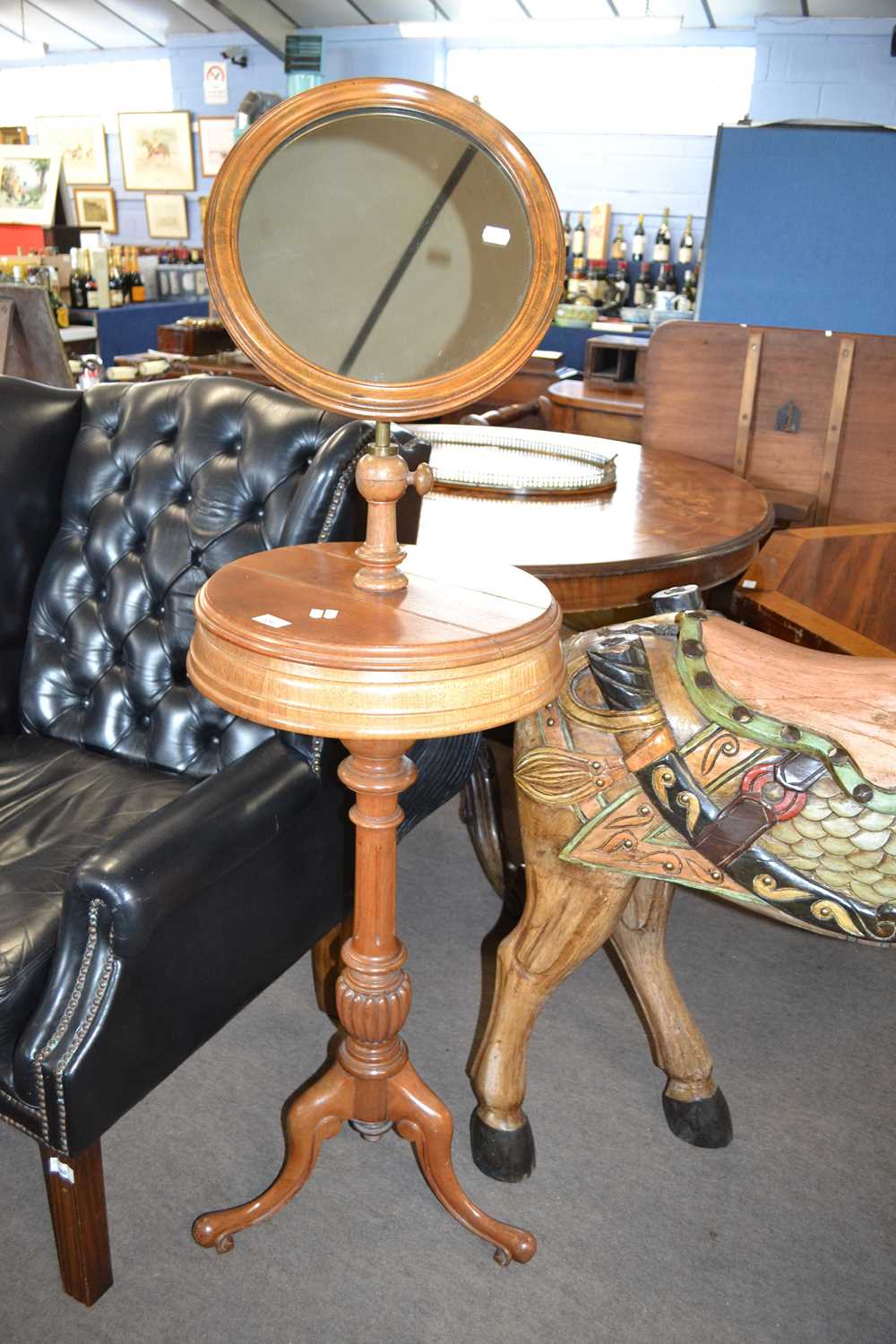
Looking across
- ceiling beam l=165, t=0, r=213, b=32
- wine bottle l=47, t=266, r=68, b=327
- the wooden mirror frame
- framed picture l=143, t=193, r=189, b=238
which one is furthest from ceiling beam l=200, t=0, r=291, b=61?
the wooden mirror frame

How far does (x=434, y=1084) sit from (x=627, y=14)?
5676mm

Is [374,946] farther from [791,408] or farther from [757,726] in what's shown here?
[791,408]

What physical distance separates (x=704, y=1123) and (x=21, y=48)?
969cm

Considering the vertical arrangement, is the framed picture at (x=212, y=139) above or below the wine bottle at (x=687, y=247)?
above

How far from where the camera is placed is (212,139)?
755cm

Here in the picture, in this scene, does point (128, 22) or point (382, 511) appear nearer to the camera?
point (382, 511)

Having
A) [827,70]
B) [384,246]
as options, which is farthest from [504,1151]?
[827,70]

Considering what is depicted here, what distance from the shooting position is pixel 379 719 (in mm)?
947

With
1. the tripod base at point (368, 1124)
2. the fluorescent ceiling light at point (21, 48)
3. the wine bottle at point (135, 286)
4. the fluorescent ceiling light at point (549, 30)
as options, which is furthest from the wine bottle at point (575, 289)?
the fluorescent ceiling light at point (21, 48)

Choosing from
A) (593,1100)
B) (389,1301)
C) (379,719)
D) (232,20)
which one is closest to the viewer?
(379,719)

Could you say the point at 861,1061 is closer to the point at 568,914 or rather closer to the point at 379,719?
the point at 568,914

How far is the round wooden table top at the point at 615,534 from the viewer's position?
1686 mm

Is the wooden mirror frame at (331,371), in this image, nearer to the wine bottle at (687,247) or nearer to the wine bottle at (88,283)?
the wine bottle at (687,247)

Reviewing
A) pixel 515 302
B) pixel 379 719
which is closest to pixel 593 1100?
pixel 379 719
